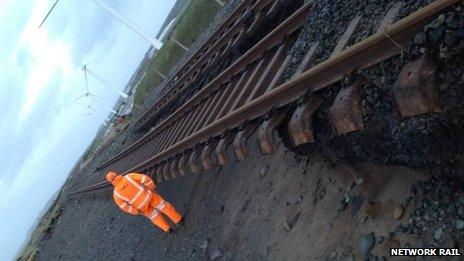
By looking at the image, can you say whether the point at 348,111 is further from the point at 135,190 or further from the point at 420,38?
the point at 135,190

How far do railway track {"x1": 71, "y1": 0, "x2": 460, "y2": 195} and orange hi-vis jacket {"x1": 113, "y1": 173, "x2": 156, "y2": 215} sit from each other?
29 cm

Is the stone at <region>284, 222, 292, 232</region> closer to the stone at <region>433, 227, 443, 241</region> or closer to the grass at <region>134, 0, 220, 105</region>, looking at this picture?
the stone at <region>433, 227, 443, 241</region>

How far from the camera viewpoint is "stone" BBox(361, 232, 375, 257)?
3.89 metres

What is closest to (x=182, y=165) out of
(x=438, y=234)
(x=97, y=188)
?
(x=438, y=234)

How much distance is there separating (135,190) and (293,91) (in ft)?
16.0

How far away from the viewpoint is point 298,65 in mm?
4707

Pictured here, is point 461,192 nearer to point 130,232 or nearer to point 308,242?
point 308,242

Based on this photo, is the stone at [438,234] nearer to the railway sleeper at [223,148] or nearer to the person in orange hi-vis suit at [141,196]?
the railway sleeper at [223,148]

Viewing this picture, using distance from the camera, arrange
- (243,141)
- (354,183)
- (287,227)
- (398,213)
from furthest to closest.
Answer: (287,227), (243,141), (354,183), (398,213)

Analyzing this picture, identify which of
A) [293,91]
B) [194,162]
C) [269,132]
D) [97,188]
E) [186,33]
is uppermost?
[186,33]

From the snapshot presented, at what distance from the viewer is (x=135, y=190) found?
8.38 meters

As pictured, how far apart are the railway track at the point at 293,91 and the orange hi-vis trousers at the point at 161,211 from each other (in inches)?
17.6

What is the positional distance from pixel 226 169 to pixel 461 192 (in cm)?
465

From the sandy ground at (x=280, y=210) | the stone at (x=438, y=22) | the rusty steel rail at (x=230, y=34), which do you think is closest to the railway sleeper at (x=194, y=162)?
the sandy ground at (x=280, y=210)
